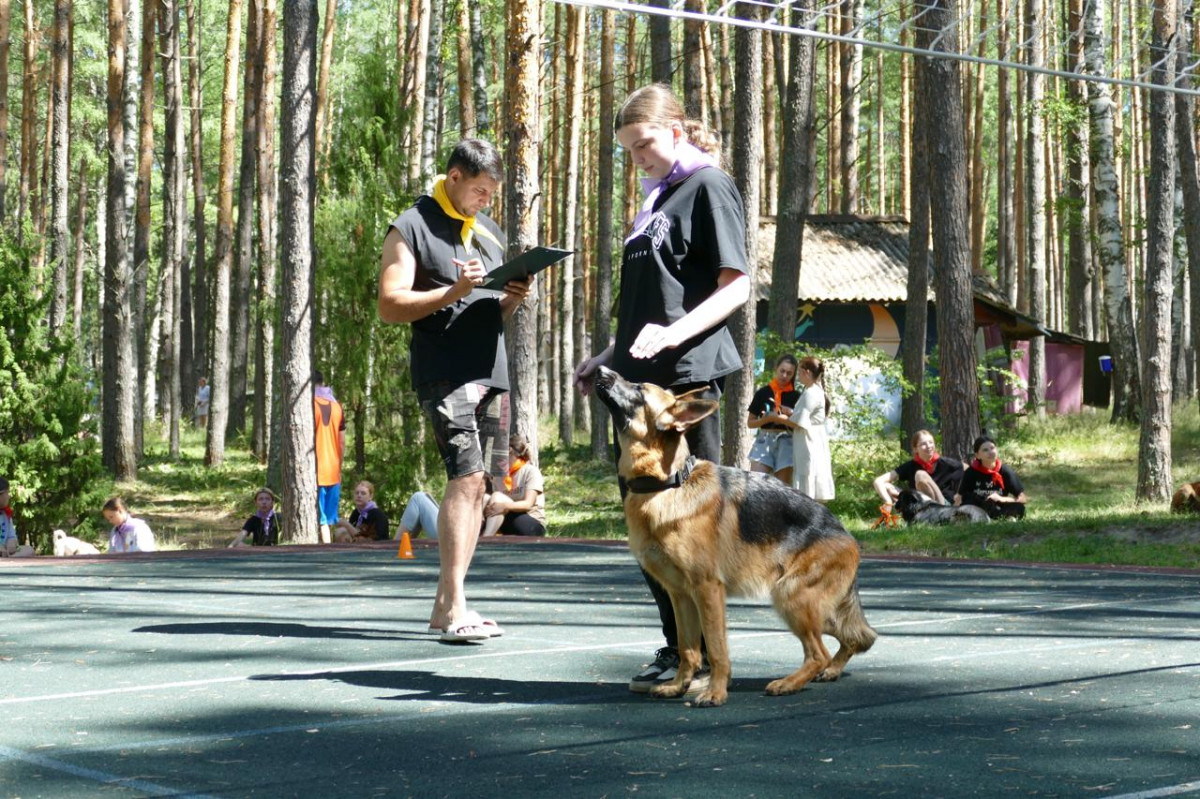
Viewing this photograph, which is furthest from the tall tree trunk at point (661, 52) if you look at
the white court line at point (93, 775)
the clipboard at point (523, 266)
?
the white court line at point (93, 775)

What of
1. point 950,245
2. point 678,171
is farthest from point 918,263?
point 678,171

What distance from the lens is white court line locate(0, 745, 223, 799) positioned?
370 cm

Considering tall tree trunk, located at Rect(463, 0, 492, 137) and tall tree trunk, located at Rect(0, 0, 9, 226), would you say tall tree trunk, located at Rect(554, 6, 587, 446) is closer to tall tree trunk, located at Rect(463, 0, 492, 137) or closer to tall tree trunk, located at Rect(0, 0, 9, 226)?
tall tree trunk, located at Rect(463, 0, 492, 137)

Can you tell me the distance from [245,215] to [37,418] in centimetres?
1463

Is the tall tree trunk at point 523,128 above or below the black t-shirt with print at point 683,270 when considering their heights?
above

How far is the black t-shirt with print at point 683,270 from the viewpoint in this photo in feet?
17.1

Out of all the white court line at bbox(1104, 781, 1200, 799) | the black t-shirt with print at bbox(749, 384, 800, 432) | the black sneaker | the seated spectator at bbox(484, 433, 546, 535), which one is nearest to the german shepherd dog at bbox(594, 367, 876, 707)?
the black sneaker

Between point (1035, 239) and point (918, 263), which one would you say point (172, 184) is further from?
point (1035, 239)

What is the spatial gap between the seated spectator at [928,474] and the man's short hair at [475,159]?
988 cm

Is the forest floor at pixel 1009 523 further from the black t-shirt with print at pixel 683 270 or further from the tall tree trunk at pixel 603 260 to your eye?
the black t-shirt with print at pixel 683 270

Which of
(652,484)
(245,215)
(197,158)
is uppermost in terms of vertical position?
(197,158)

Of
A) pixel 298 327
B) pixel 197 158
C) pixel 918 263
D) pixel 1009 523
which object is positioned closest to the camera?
pixel 1009 523

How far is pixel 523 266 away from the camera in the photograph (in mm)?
5945

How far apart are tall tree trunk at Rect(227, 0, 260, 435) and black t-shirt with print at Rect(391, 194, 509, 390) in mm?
24065
